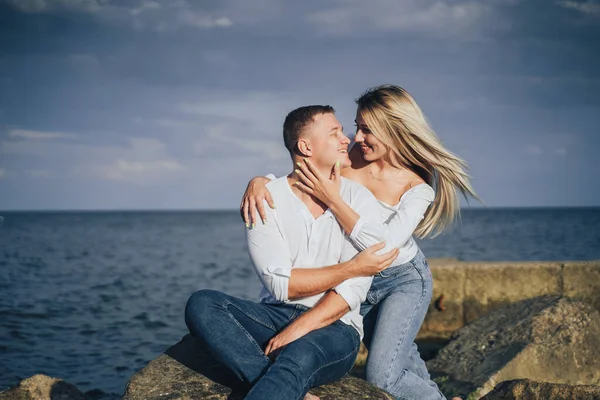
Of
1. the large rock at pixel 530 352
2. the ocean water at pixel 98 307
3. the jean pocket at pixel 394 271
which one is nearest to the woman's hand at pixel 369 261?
the jean pocket at pixel 394 271

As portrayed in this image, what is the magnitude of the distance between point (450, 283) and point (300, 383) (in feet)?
17.6

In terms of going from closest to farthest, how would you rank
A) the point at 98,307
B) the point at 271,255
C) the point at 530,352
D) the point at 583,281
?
the point at 271,255 → the point at 530,352 → the point at 583,281 → the point at 98,307

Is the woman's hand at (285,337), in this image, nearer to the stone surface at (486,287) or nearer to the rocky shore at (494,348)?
the rocky shore at (494,348)

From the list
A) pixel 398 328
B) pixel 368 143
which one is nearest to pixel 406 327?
pixel 398 328

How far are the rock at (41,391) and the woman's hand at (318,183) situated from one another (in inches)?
144

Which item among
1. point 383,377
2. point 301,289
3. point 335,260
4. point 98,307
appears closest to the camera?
point 301,289

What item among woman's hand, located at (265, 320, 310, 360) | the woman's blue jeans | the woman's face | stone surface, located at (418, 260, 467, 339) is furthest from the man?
stone surface, located at (418, 260, 467, 339)

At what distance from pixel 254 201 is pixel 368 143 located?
3.89 feet

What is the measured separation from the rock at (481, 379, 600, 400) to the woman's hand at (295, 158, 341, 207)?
1793 mm

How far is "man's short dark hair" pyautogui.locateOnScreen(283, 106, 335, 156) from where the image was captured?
4.21m

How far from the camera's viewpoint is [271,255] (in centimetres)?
392

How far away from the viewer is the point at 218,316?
3750mm

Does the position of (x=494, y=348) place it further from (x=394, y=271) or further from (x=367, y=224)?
(x=367, y=224)

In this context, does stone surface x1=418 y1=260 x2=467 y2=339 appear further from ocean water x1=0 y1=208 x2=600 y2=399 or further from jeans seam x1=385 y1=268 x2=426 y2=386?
jeans seam x1=385 y1=268 x2=426 y2=386
